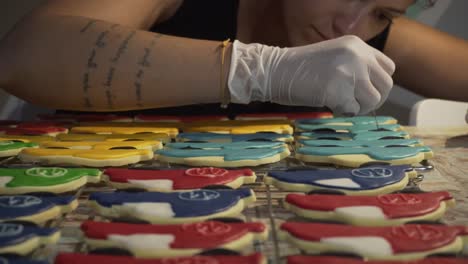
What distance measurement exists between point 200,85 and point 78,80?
204mm

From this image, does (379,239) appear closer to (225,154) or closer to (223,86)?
(225,154)

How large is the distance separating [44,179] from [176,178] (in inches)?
6.1

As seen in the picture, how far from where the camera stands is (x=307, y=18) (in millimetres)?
1116

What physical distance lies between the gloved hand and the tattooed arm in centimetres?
4

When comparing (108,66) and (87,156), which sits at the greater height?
(108,66)

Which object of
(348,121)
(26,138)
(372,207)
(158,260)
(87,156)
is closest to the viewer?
(158,260)

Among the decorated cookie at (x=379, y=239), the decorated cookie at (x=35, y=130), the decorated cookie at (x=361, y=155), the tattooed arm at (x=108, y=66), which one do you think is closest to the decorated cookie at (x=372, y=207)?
the decorated cookie at (x=379, y=239)

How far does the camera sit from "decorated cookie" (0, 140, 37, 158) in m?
0.79

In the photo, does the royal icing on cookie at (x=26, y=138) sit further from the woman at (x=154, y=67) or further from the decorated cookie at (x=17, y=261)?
the decorated cookie at (x=17, y=261)

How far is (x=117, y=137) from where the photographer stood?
90cm

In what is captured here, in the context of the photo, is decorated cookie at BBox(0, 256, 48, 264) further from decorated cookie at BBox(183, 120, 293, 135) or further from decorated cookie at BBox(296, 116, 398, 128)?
decorated cookie at BBox(296, 116, 398, 128)

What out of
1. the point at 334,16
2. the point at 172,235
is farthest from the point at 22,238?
the point at 334,16

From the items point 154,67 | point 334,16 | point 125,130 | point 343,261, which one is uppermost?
point 334,16

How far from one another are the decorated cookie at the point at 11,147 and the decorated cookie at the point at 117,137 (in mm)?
69
